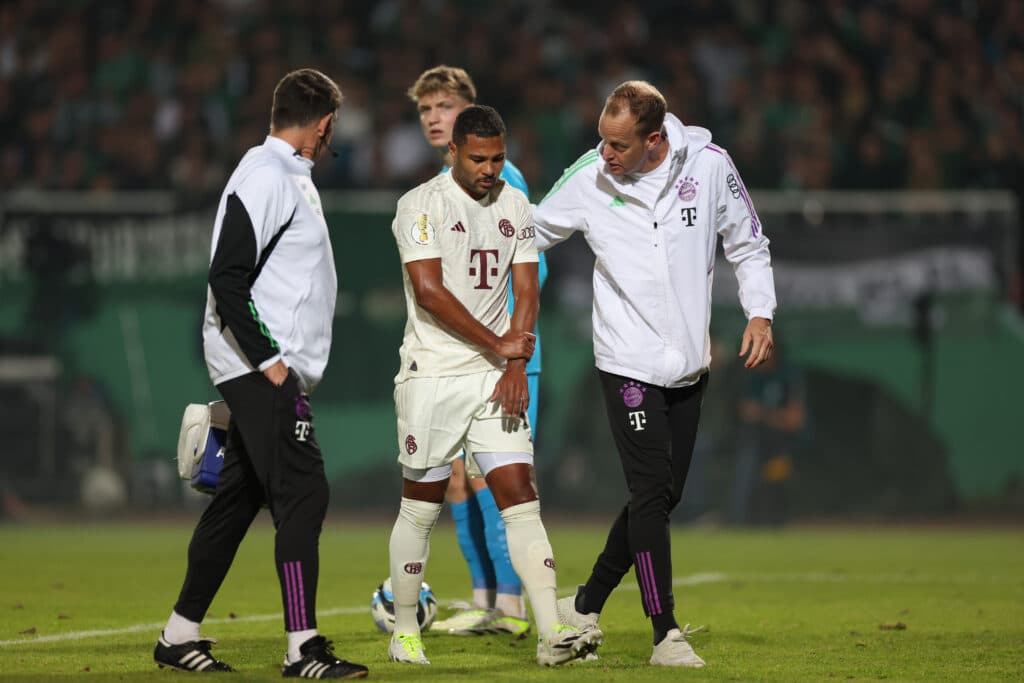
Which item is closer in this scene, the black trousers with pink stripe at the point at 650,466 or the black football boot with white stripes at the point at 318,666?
the black football boot with white stripes at the point at 318,666

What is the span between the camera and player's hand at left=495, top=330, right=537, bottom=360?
6105mm

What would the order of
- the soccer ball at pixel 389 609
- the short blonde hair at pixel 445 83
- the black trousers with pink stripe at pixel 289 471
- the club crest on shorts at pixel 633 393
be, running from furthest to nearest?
the short blonde hair at pixel 445 83, the soccer ball at pixel 389 609, the club crest on shorts at pixel 633 393, the black trousers with pink stripe at pixel 289 471

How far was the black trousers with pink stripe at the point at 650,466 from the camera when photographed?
6227 mm

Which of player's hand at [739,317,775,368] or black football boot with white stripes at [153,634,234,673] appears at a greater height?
player's hand at [739,317,775,368]

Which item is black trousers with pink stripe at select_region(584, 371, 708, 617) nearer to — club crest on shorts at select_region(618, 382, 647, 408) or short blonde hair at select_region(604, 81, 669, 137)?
club crest on shorts at select_region(618, 382, 647, 408)

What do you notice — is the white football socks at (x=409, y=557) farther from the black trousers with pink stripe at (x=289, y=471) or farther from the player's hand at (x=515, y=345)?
the player's hand at (x=515, y=345)

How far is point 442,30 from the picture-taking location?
18.8m

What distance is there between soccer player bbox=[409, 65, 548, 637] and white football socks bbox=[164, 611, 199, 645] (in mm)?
1769

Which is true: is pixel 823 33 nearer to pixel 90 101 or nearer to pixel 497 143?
pixel 90 101

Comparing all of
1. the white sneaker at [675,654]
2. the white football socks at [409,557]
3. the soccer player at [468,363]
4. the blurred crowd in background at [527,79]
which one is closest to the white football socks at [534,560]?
the soccer player at [468,363]

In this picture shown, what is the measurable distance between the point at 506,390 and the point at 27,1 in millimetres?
15678

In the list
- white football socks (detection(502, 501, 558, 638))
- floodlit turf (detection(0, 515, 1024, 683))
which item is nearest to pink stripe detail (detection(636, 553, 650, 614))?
floodlit turf (detection(0, 515, 1024, 683))

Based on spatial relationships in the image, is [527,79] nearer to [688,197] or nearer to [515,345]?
[688,197]

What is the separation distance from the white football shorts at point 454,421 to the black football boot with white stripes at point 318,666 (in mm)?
937
